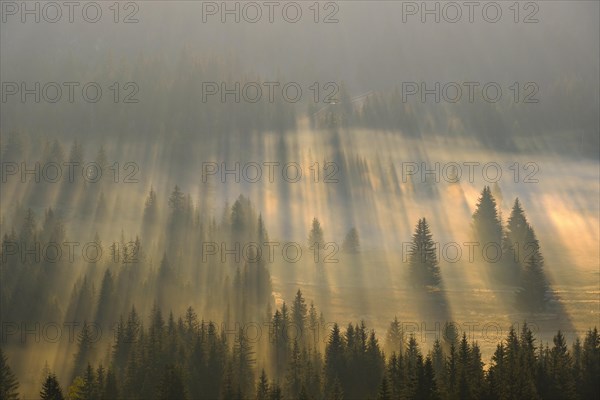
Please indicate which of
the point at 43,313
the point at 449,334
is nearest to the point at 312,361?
the point at 449,334

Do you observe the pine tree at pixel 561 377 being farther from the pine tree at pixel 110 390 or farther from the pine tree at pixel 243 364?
the pine tree at pixel 110 390

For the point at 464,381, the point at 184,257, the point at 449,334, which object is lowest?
the point at 464,381

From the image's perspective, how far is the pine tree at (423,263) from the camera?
504 feet

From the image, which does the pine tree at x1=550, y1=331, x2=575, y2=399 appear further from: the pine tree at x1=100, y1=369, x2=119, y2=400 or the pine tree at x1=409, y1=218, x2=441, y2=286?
the pine tree at x1=409, y1=218, x2=441, y2=286

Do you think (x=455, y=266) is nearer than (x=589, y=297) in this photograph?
No

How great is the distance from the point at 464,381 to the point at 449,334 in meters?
44.0

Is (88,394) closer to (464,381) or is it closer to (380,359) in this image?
(380,359)

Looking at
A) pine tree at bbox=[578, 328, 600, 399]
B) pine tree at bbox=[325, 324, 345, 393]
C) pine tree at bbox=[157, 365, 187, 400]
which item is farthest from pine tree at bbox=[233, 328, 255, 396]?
pine tree at bbox=[578, 328, 600, 399]

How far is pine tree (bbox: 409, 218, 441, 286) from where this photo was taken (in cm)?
15362

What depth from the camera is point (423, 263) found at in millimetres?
154625

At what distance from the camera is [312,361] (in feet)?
367

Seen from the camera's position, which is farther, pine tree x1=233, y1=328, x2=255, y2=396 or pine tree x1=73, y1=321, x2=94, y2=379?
pine tree x1=73, y1=321, x2=94, y2=379

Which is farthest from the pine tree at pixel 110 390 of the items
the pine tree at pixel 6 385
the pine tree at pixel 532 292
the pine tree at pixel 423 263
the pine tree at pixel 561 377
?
the pine tree at pixel 532 292

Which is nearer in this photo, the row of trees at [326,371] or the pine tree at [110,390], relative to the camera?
the row of trees at [326,371]
